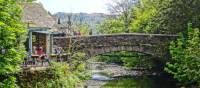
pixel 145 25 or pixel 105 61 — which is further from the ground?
pixel 145 25

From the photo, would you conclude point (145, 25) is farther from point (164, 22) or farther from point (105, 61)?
point (105, 61)

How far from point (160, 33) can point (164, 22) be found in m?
2.09

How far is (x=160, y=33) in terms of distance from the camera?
47062 millimetres

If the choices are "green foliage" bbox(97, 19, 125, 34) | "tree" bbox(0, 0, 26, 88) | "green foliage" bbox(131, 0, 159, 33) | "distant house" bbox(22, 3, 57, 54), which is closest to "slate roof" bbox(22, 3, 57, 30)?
"distant house" bbox(22, 3, 57, 54)

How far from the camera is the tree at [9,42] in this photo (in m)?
24.6

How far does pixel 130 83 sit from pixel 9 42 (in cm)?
2196

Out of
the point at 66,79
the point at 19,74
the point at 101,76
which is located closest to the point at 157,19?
the point at 101,76

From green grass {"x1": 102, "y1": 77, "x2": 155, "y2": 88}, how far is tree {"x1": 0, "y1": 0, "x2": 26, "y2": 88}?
18.0 meters

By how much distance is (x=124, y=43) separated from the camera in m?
44.3

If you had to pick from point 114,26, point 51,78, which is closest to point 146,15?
point 114,26

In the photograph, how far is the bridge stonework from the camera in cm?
4300

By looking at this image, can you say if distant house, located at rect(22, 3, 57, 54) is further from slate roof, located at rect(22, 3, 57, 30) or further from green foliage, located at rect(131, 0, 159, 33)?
green foliage, located at rect(131, 0, 159, 33)

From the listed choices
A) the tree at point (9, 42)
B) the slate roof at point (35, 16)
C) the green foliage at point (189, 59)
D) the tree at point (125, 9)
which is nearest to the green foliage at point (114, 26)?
the tree at point (125, 9)

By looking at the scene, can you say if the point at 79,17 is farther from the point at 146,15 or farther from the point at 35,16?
the point at 35,16
